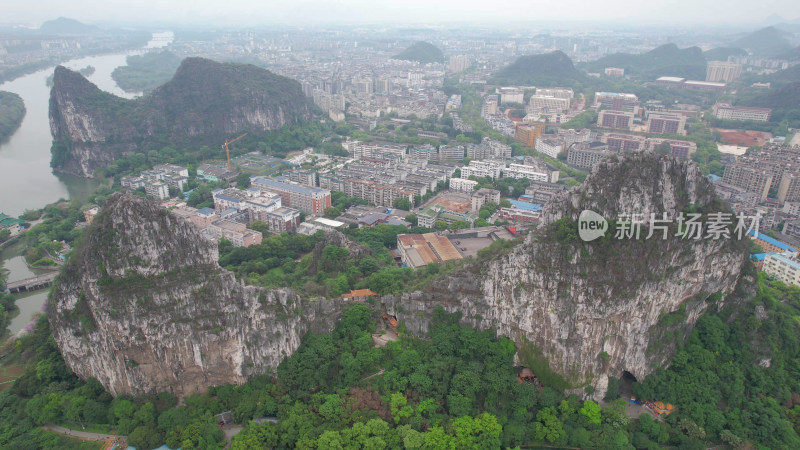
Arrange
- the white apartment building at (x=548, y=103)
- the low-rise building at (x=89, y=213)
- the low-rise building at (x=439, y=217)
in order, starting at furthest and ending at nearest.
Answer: the white apartment building at (x=548, y=103), the low-rise building at (x=89, y=213), the low-rise building at (x=439, y=217)

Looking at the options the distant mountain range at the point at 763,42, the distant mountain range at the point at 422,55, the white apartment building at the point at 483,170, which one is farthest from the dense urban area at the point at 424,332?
the distant mountain range at the point at 763,42

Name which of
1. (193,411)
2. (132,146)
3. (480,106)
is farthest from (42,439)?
(480,106)

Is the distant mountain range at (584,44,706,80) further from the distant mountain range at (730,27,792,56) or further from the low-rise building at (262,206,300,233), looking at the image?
the low-rise building at (262,206,300,233)

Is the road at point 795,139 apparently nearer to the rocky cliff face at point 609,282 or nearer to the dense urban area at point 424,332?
the dense urban area at point 424,332

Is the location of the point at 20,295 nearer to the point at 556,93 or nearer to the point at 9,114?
the point at 9,114

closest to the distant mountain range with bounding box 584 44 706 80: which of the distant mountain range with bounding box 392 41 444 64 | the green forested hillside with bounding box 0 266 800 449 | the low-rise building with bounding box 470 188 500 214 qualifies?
the distant mountain range with bounding box 392 41 444 64

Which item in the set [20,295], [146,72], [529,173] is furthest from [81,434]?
[146,72]

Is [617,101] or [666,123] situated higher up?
[617,101]
